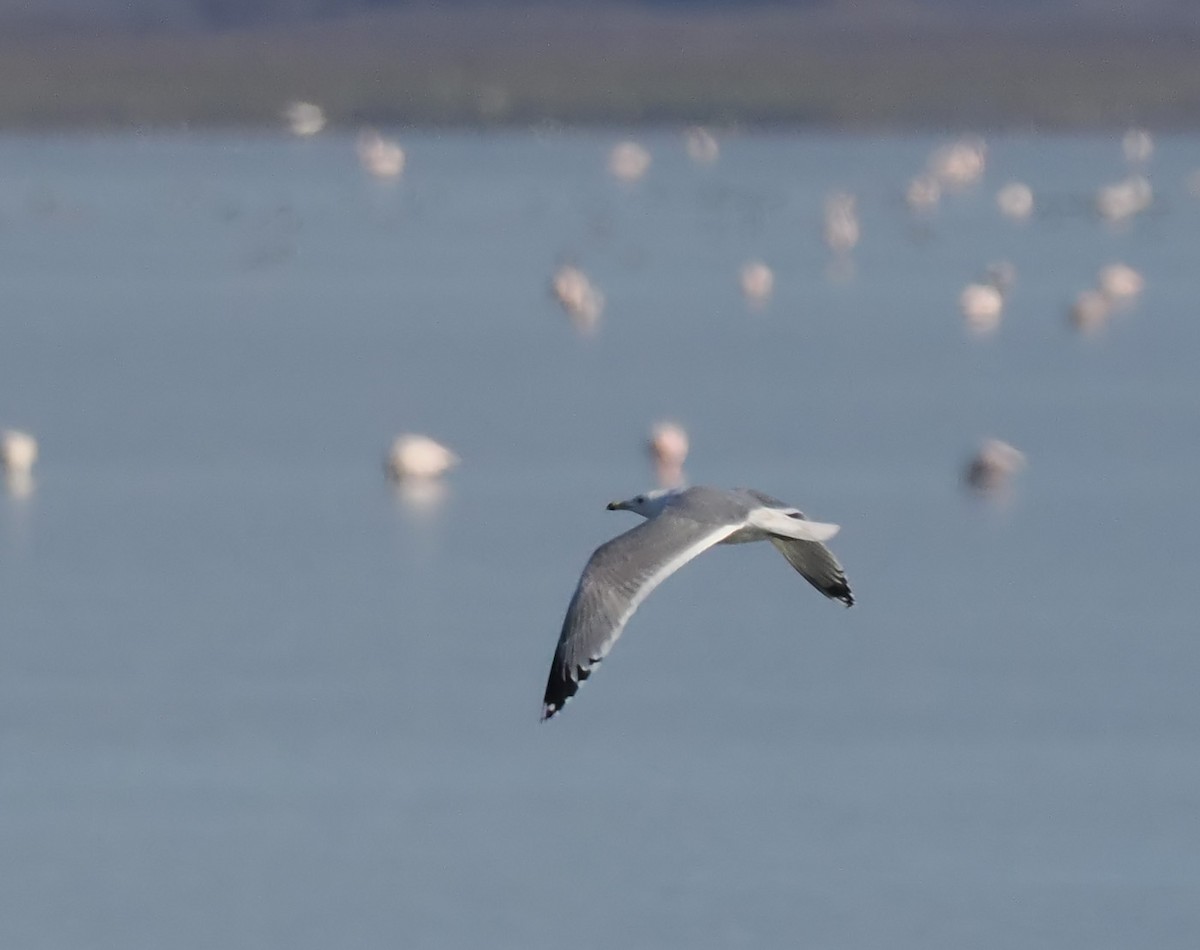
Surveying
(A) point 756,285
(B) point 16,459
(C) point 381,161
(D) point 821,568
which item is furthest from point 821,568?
(C) point 381,161

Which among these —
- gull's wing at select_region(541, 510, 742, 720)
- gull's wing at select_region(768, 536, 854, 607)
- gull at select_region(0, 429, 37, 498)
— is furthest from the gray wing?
gull at select_region(0, 429, 37, 498)

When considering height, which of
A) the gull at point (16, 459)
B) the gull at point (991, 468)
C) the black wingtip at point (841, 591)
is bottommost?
the black wingtip at point (841, 591)

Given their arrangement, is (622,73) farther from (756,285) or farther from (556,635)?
(556,635)

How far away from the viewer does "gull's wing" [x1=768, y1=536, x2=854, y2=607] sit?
8.85m

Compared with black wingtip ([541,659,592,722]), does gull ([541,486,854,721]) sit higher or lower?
higher

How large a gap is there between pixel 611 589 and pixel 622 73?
59.1 meters

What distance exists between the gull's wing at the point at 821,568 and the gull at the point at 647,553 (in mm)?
223

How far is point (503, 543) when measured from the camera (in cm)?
1298

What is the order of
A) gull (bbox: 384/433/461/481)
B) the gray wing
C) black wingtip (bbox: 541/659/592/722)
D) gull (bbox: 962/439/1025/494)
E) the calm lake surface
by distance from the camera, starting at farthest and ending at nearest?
gull (bbox: 384/433/461/481) → gull (bbox: 962/439/1025/494) → the gray wing → the calm lake surface → black wingtip (bbox: 541/659/592/722)

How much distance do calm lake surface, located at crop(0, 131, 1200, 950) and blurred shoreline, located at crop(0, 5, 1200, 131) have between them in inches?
1291

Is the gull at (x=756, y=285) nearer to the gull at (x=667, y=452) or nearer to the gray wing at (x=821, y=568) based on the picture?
the gull at (x=667, y=452)

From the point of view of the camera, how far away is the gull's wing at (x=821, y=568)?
29.0 ft

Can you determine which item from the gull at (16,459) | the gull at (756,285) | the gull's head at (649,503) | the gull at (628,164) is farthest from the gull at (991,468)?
the gull at (628,164)

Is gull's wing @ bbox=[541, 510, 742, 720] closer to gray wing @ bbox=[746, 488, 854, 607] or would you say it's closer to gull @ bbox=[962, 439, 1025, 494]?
gray wing @ bbox=[746, 488, 854, 607]
